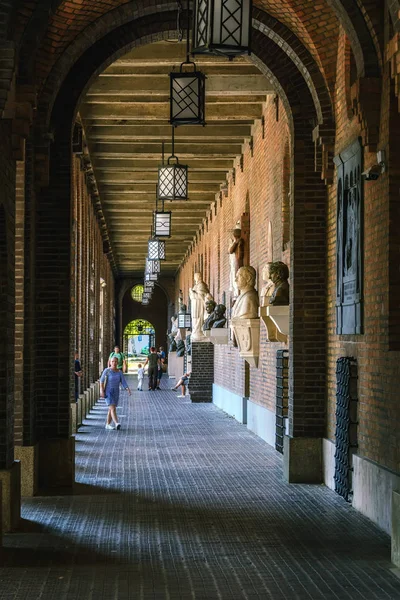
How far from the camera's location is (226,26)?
6988 millimetres

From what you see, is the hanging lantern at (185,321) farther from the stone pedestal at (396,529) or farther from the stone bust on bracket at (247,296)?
the stone pedestal at (396,529)

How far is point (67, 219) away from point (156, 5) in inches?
111

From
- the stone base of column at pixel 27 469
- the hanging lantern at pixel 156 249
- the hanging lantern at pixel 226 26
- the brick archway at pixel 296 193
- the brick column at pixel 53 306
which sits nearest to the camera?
the hanging lantern at pixel 226 26

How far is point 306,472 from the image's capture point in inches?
461

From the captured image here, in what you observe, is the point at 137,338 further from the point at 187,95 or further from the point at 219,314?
the point at 187,95

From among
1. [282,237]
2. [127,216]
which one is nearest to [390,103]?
[282,237]

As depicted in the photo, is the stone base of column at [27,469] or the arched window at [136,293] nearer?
the stone base of column at [27,469]

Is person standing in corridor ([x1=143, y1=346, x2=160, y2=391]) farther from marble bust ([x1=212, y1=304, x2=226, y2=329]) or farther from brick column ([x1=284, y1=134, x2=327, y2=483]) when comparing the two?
brick column ([x1=284, y1=134, x2=327, y2=483])

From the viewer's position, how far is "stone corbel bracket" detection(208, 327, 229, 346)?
23344mm

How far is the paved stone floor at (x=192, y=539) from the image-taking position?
674cm

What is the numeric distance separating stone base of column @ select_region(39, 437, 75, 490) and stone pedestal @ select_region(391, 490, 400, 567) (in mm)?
4977

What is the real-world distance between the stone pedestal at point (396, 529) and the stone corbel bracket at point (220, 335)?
15925mm

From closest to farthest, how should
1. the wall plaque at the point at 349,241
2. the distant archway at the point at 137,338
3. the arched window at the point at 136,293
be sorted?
the wall plaque at the point at 349,241
the arched window at the point at 136,293
the distant archway at the point at 137,338

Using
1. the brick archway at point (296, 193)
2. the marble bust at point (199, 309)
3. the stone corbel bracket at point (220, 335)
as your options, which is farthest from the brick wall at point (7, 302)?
the marble bust at point (199, 309)
